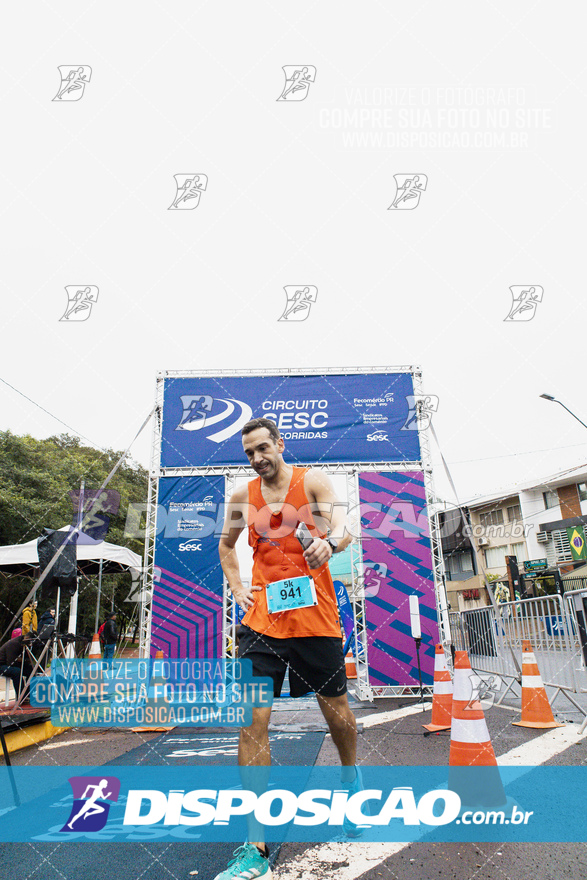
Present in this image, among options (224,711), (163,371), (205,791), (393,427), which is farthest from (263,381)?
(205,791)

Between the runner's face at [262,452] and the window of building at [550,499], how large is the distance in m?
38.0

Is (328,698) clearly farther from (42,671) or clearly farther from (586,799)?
(42,671)

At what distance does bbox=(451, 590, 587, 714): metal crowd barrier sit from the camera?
566 cm

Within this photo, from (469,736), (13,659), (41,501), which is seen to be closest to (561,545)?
(41,501)

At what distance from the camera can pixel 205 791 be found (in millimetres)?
3229

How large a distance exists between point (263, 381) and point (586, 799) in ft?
26.0

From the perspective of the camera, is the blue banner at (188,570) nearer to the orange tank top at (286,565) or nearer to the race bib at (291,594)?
the orange tank top at (286,565)

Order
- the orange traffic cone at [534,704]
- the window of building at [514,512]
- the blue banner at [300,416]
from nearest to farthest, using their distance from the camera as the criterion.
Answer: the orange traffic cone at [534,704] → the blue banner at [300,416] → the window of building at [514,512]

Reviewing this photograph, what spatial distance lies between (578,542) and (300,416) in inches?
1074

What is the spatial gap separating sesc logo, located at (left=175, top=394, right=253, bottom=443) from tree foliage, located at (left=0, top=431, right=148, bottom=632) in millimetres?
7365

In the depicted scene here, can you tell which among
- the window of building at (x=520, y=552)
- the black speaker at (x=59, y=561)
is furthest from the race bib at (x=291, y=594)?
the window of building at (x=520, y=552)

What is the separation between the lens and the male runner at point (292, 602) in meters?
2.43

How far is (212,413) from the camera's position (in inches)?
378

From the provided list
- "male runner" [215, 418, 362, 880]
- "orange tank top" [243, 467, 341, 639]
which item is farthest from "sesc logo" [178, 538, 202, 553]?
"orange tank top" [243, 467, 341, 639]
